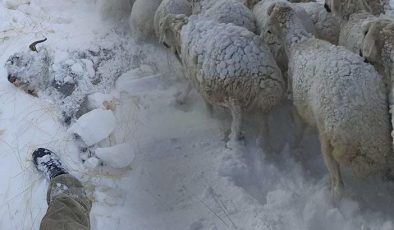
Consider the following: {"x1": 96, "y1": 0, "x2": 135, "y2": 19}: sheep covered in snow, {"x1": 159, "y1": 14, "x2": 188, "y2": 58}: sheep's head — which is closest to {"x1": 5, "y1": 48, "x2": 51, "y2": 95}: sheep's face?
{"x1": 96, "y1": 0, "x2": 135, "y2": 19}: sheep covered in snow

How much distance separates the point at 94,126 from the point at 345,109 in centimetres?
239

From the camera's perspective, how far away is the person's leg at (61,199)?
3230 mm

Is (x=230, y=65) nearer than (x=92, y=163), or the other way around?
(x=230, y=65)

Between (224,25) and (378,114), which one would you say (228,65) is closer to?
(224,25)

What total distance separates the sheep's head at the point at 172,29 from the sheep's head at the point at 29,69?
4.70ft

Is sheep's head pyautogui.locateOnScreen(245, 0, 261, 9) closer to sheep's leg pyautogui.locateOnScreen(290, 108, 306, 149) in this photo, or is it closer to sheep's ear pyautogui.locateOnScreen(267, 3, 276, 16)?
sheep's ear pyautogui.locateOnScreen(267, 3, 276, 16)

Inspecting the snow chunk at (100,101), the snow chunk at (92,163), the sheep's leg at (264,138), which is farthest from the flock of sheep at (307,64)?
the snow chunk at (92,163)

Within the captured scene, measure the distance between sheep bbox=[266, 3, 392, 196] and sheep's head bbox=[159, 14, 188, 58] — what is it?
4.74 feet

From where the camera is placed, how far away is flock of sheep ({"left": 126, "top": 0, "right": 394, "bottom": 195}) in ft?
12.4

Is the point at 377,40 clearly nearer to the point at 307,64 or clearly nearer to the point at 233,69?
the point at 307,64

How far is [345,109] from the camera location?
3.74 m

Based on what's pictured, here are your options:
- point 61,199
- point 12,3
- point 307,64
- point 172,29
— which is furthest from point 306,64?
point 12,3

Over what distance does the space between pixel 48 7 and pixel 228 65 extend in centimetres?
382

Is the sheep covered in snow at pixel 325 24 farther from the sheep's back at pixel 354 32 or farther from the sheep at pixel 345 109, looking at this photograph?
the sheep at pixel 345 109
